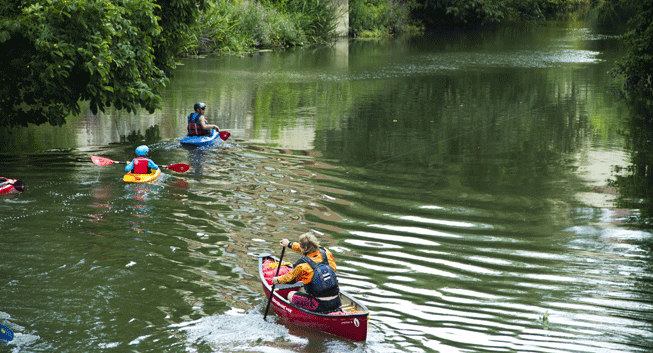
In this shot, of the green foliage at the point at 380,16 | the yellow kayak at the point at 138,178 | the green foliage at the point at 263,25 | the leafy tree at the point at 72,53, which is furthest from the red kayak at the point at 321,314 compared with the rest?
the green foliage at the point at 380,16

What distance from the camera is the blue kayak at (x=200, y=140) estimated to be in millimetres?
16359

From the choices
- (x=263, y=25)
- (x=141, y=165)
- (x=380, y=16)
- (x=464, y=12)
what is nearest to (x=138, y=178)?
(x=141, y=165)

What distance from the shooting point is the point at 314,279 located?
7.48m

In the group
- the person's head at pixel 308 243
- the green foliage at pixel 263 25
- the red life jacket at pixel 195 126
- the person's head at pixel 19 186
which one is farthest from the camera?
the green foliage at pixel 263 25

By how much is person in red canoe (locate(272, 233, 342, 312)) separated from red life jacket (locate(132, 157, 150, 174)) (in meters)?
6.17

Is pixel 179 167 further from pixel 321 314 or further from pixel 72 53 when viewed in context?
pixel 321 314

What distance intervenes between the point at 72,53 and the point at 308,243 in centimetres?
808

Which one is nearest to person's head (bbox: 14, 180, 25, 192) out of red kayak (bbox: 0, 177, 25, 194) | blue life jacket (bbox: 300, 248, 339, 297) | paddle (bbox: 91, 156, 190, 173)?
red kayak (bbox: 0, 177, 25, 194)

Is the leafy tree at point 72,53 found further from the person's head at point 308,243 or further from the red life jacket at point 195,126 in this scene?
the person's head at point 308,243

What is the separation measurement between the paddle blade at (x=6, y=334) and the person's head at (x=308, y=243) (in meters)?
3.17

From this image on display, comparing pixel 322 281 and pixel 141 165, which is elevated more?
pixel 141 165

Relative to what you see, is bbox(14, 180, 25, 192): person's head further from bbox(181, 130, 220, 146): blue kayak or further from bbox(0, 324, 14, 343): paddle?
bbox(0, 324, 14, 343): paddle

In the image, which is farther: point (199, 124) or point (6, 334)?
→ point (199, 124)

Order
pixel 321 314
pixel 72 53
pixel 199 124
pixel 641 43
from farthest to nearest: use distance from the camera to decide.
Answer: pixel 641 43 < pixel 199 124 < pixel 72 53 < pixel 321 314
